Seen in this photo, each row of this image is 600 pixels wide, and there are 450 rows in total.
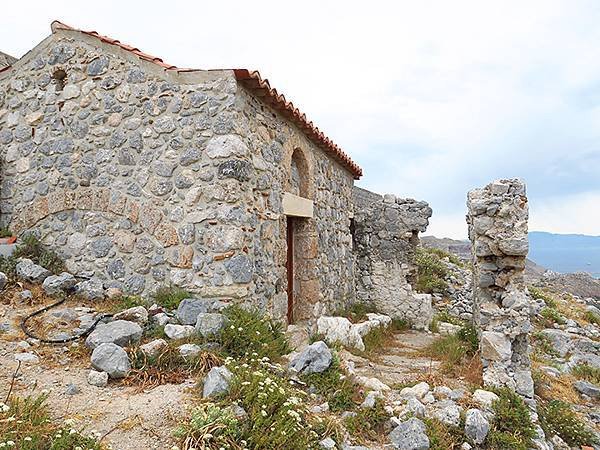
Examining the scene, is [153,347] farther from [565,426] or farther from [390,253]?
[390,253]

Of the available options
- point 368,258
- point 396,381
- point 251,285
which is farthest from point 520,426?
point 368,258

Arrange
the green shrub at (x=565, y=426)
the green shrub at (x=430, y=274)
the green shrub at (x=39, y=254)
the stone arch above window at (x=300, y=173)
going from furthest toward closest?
the green shrub at (x=430, y=274)
the stone arch above window at (x=300, y=173)
the green shrub at (x=39, y=254)
the green shrub at (x=565, y=426)

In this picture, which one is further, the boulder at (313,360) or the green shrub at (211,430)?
the boulder at (313,360)

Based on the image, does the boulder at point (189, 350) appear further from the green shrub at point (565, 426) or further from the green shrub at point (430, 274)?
the green shrub at point (430, 274)

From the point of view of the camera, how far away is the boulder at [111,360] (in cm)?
399

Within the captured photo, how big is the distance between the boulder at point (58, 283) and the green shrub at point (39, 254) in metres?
0.31

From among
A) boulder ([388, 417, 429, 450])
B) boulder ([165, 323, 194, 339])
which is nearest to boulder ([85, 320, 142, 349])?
boulder ([165, 323, 194, 339])

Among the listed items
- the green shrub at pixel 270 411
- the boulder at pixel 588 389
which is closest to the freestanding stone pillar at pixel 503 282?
the boulder at pixel 588 389

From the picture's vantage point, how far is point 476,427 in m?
3.99

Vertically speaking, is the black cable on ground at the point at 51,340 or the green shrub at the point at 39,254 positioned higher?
the green shrub at the point at 39,254

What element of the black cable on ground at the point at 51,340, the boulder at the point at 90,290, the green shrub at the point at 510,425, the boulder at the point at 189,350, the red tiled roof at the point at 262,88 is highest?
the red tiled roof at the point at 262,88

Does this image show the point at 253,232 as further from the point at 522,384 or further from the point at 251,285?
the point at 522,384

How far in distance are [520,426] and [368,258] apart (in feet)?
21.7

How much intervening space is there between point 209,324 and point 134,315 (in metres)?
0.91
